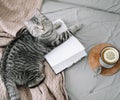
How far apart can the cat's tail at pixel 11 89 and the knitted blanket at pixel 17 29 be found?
0.02 metres

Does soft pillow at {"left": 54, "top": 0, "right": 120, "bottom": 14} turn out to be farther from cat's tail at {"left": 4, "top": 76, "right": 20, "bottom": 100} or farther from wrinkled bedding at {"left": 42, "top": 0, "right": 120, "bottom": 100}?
cat's tail at {"left": 4, "top": 76, "right": 20, "bottom": 100}

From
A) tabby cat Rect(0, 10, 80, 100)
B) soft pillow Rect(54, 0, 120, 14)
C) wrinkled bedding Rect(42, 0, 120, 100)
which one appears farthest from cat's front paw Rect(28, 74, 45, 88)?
soft pillow Rect(54, 0, 120, 14)

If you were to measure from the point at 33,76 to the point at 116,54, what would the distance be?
470 millimetres

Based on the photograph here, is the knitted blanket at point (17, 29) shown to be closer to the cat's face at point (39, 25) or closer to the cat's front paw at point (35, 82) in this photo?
the cat's front paw at point (35, 82)

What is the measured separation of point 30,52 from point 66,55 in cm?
21

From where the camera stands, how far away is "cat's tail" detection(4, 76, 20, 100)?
1293mm

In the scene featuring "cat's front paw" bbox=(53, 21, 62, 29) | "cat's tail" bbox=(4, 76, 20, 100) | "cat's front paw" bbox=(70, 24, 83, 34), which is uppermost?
"cat's front paw" bbox=(53, 21, 62, 29)

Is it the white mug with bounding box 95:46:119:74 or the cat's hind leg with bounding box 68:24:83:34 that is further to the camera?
the cat's hind leg with bounding box 68:24:83:34

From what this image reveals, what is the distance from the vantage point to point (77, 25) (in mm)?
1455

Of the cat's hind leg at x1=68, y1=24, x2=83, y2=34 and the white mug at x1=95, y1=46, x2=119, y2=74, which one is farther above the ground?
the cat's hind leg at x1=68, y1=24, x2=83, y2=34

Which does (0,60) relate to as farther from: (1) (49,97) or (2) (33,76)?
(1) (49,97)

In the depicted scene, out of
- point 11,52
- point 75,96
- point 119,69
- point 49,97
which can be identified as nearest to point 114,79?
point 119,69

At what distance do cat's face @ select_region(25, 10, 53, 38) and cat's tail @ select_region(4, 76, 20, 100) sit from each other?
298mm

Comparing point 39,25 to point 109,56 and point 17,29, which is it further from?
point 109,56
